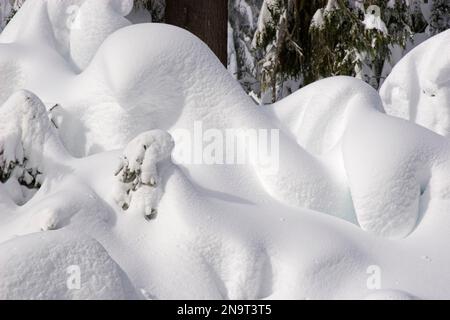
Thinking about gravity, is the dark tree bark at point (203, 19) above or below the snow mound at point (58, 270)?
above

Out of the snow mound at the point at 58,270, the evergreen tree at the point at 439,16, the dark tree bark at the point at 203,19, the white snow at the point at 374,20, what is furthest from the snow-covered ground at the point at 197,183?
the evergreen tree at the point at 439,16

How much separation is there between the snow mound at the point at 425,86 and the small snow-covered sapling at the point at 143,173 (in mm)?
1905

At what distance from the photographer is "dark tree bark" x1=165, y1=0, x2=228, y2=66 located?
462 centimetres

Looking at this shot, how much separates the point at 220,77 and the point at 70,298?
163 centimetres

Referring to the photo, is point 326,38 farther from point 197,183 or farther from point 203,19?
point 197,183

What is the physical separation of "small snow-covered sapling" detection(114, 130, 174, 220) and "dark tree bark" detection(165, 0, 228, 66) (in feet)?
7.53

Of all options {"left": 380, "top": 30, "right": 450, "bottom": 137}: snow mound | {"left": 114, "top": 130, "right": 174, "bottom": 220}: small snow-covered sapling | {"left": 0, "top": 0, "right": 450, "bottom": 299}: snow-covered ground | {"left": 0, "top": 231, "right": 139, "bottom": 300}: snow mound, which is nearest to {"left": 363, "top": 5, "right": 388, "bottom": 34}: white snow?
{"left": 380, "top": 30, "right": 450, "bottom": 137}: snow mound

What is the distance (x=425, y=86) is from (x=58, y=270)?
2752 millimetres

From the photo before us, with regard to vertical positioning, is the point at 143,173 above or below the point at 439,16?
below

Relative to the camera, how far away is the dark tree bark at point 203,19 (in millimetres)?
4621

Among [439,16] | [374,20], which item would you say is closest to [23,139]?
[374,20]

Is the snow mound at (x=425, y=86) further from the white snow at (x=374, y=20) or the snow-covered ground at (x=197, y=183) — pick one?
the white snow at (x=374, y=20)

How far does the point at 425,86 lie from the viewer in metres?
3.64

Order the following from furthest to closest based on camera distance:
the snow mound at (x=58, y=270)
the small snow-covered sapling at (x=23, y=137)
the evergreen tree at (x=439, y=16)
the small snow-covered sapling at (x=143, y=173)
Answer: the evergreen tree at (x=439, y=16), the small snow-covered sapling at (x=23, y=137), the small snow-covered sapling at (x=143, y=173), the snow mound at (x=58, y=270)
